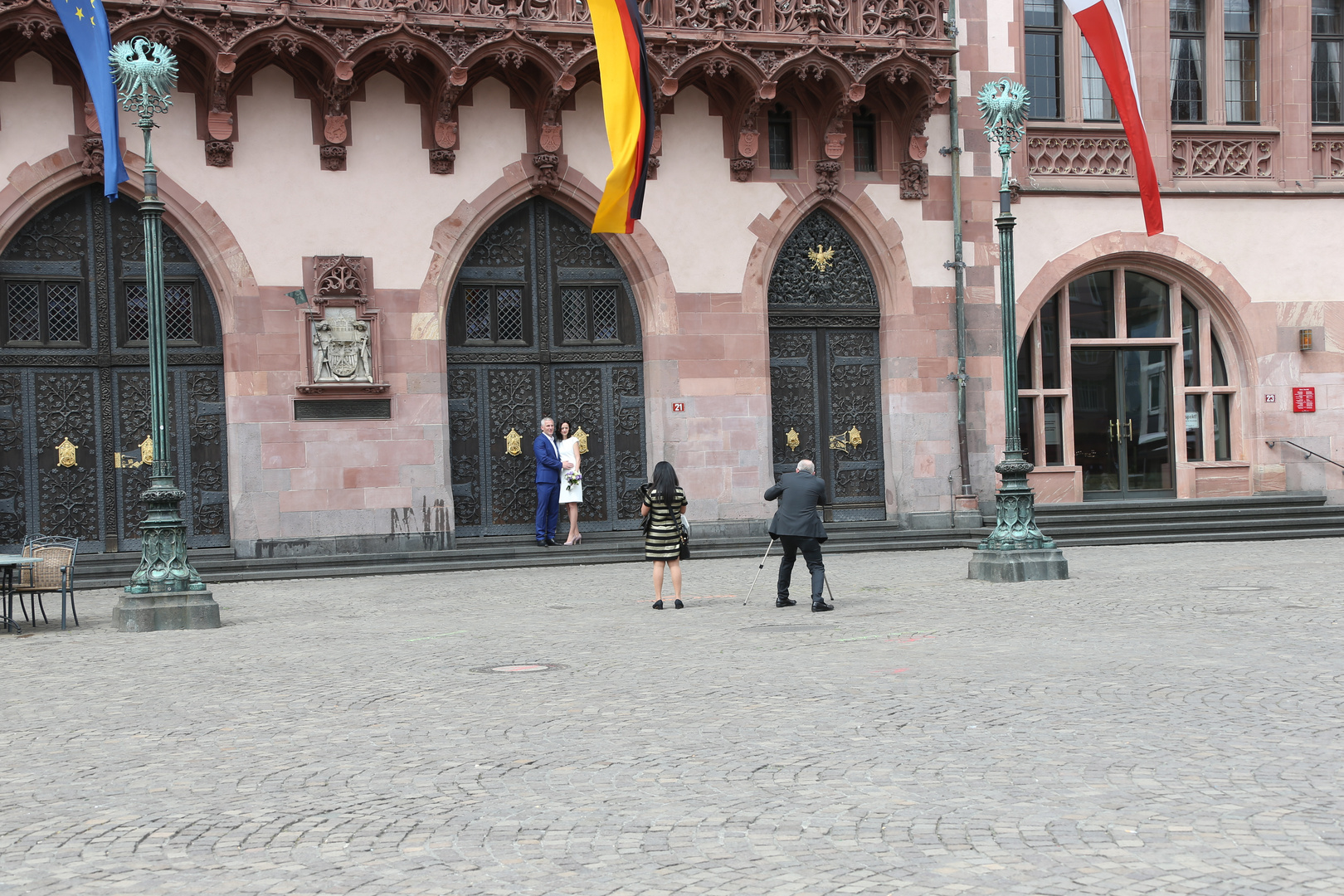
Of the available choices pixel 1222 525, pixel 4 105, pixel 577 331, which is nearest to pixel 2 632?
pixel 4 105

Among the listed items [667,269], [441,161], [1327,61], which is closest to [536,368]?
[667,269]

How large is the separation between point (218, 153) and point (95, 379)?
12.7 ft

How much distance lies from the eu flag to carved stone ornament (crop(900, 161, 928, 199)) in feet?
44.3

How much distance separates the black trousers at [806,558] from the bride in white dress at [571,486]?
7.36m

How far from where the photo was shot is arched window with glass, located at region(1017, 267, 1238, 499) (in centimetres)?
2581

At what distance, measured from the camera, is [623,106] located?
18.2m

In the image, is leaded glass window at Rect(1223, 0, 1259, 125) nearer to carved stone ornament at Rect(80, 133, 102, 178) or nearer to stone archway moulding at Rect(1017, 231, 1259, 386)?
stone archway moulding at Rect(1017, 231, 1259, 386)

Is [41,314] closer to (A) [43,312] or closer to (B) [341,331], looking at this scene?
(A) [43,312]

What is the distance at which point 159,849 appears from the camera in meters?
5.69

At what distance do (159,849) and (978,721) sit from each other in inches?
174

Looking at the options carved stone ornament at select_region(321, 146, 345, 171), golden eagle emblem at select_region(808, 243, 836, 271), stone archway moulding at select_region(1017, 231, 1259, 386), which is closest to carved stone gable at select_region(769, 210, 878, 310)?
golden eagle emblem at select_region(808, 243, 836, 271)

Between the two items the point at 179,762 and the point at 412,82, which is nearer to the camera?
the point at 179,762

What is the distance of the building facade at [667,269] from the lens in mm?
21234

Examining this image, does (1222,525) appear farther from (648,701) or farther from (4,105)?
(4,105)
